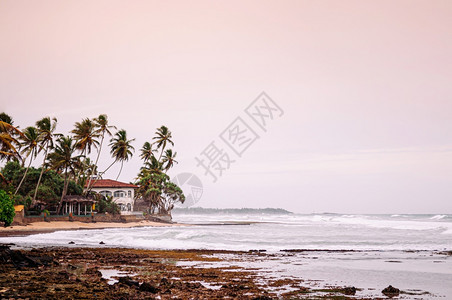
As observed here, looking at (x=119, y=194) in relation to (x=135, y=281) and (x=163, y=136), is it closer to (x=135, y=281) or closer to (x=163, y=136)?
(x=163, y=136)

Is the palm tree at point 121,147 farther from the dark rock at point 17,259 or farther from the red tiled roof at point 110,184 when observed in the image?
the dark rock at point 17,259

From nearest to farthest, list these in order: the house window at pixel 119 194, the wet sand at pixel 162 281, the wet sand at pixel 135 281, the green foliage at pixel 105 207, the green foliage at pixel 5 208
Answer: the wet sand at pixel 135 281
the wet sand at pixel 162 281
the green foliage at pixel 5 208
the green foliage at pixel 105 207
the house window at pixel 119 194

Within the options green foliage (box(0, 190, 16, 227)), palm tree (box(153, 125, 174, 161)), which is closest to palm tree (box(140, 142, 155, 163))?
palm tree (box(153, 125, 174, 161))

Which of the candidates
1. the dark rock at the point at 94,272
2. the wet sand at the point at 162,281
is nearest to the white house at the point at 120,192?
the wet sand at the point at 162,281

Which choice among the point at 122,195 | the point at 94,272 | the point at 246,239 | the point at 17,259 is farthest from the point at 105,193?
the point at 94,272

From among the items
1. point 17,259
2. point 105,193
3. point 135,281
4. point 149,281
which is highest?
point 105,193

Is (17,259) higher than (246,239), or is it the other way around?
(17,259)

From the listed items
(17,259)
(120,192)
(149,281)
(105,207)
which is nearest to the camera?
(149,281)

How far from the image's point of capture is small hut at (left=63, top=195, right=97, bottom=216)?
6166 cm

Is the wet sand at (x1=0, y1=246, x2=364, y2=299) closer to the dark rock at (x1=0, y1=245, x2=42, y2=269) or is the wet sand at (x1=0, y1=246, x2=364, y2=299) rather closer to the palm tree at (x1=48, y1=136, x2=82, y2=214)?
the dark rock at (x1=0, y1=245, x2=42, y2=269)

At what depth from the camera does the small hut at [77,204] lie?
202ft

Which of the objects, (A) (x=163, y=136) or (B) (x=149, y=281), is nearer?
(B) (x=149, y=281)

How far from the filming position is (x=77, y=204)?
6606 centimetres

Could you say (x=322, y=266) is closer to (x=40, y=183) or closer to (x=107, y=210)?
(x=40, y=183)
